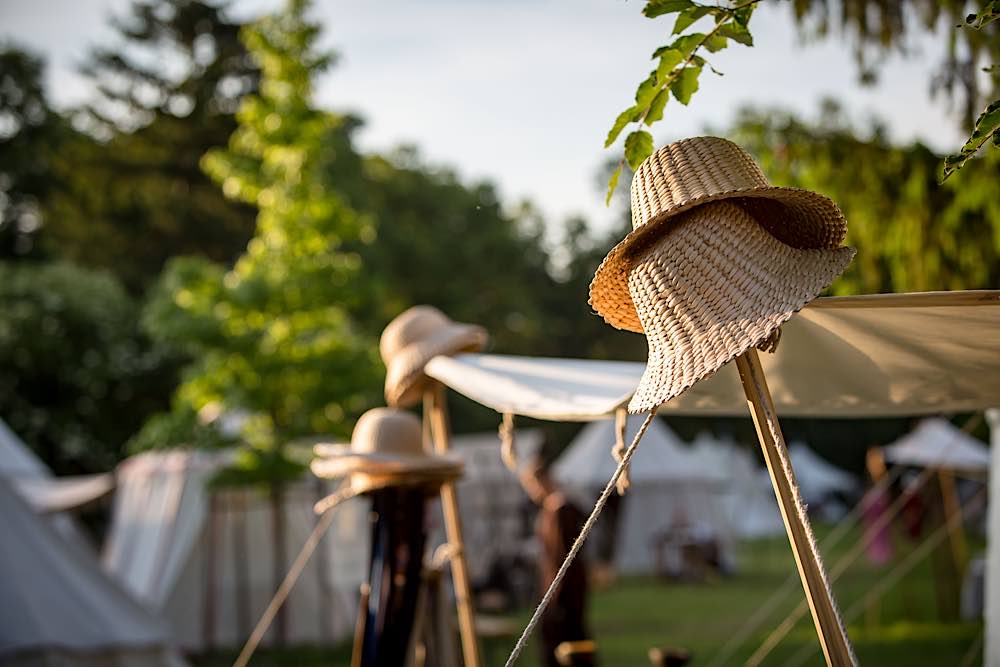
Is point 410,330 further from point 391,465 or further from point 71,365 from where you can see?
point 71,365

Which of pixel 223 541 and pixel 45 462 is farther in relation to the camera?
pixel 45 462

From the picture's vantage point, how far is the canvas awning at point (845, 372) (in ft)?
9.30

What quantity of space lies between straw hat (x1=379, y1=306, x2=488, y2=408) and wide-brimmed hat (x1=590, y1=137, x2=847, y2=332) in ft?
6.33

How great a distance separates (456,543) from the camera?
4711 millimetres

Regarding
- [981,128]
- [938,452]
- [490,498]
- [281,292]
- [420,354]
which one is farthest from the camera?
[490,498]

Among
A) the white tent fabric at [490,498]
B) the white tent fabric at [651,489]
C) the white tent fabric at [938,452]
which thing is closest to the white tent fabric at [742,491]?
the white tent fabric at [651,489]

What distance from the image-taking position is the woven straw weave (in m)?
2.30

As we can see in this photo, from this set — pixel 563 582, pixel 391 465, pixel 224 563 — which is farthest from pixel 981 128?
pixel 224 563

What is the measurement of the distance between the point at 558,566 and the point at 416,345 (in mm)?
2577

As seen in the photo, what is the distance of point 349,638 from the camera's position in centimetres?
1255

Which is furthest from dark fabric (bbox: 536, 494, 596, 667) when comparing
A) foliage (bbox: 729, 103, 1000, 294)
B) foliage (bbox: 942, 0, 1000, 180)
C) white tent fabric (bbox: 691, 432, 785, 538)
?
white tent fabric (bbox: 691, 432, 785, 538)

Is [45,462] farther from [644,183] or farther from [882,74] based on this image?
[644,183]

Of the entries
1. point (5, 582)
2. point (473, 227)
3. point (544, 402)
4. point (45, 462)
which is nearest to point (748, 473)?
point (473, 227)

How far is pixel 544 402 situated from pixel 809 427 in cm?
3615
